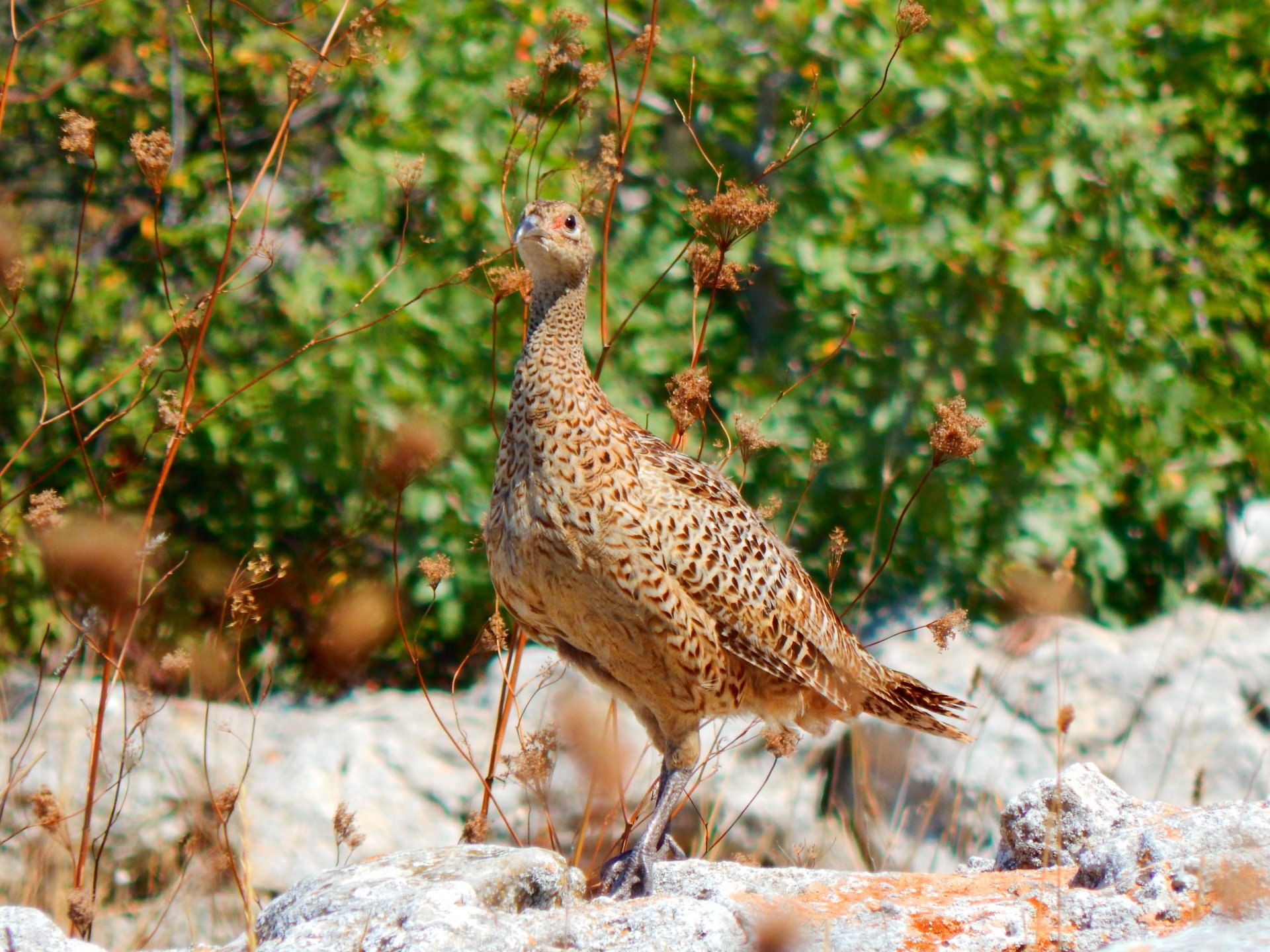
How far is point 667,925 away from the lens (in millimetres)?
2732

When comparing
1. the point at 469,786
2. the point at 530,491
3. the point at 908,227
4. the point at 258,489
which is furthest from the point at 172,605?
the point at 908,227

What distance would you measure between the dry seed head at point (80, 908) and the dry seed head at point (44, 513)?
0.84 metres

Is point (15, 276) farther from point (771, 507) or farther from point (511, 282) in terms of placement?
point (771, 507)

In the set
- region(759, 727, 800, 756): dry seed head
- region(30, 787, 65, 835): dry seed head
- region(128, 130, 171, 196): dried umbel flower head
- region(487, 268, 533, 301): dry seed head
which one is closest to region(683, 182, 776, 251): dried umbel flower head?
region(487, 268, 533, 301): dry seed head

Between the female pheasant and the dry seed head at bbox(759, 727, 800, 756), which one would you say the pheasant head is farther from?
the dry seed head at bbox(759, 727, 800, 756)

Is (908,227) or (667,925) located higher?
(908,227)

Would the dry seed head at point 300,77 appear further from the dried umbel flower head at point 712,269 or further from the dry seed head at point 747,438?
the dry seed head at point 747,438

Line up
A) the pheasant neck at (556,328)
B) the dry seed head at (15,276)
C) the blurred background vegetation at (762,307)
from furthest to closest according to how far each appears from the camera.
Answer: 1. the blurred background vegetation at (762,307)
2. the pheasant neck at (556,328)
3. the dry seed head at (15,276)

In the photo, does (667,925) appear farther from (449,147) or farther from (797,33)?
(797,33)

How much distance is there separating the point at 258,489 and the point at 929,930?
427 centimetres

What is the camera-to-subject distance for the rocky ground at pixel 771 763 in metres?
5.09

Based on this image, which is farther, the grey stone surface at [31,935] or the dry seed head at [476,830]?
the dry seed head at [476,830]

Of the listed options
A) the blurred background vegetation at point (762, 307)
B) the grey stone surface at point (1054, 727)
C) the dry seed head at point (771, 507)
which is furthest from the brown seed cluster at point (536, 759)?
the blurred background vegetation at point (762, 307)

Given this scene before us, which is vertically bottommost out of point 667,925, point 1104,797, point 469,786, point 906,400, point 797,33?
point 469,786
